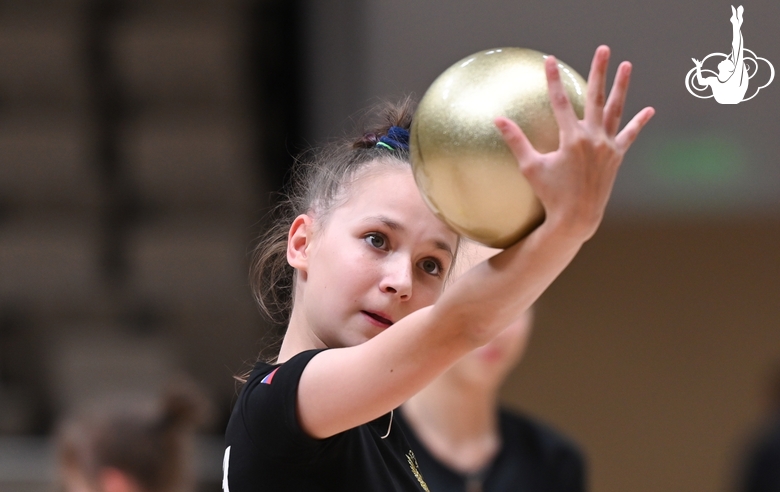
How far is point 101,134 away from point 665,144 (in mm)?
1925

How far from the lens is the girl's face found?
1.17m

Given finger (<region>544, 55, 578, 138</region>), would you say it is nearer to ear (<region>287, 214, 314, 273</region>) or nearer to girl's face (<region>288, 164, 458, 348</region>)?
girl's face (<region>288, 164, 458, 348</region>)

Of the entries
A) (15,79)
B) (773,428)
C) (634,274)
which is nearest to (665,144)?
(634,274)

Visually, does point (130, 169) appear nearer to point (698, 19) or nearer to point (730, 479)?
point (698, 19)

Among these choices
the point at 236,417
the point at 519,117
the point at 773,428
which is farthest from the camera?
the point at 773,428

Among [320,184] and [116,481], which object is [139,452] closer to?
[116,481]

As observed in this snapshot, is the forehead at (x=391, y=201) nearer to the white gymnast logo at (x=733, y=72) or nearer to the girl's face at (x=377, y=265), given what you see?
the girl's face at (x=377, y=265)

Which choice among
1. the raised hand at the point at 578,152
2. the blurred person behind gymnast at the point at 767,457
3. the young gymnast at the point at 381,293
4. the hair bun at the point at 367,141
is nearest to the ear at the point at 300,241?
the young gymnast at the point at 381,293

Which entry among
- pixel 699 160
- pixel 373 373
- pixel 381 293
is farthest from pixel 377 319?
pixel 699 160

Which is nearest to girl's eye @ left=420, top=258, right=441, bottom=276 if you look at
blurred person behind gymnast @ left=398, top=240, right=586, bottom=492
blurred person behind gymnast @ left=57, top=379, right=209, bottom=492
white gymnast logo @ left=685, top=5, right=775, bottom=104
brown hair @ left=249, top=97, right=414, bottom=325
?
brown hair @ left=249, top=97, right=414, bottom=325

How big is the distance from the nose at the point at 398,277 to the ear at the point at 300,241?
16 centimetres

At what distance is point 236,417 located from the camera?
3.86 feet

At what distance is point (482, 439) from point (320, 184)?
1.47 meters

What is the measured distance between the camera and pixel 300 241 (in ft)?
4.39
